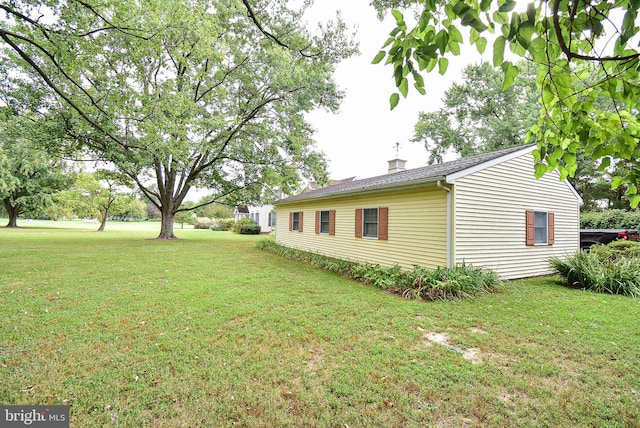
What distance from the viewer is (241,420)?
2168 mm

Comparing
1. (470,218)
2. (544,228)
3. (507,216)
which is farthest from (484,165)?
(544,228)

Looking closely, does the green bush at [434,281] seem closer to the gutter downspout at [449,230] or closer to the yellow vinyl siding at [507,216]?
the gutter downspout at [449,230]

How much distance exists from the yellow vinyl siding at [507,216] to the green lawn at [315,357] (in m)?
1.68

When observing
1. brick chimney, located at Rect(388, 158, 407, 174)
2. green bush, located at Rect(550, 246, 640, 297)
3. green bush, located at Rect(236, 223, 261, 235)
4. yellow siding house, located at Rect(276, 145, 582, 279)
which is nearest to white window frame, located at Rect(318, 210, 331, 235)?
yellow siding house, located at Rect(276, 145, 582, 279)

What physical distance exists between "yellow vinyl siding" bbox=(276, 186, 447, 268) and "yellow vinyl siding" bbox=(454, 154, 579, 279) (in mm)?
504

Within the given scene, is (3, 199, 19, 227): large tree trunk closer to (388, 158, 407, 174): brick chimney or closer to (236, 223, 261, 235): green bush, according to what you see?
(236, 223, 261, 235): green bush

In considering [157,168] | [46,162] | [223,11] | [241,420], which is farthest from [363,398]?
[46,162]

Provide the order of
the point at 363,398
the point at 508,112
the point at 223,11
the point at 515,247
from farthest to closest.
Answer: the point at 508,112 → the point at 223,11 → the point at 515,247 → the point at 363,398

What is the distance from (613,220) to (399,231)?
13.8 m

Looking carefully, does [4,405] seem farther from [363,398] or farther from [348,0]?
[348,0]

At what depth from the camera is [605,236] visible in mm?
11164

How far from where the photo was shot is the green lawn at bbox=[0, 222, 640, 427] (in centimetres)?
230

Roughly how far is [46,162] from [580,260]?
3741cm

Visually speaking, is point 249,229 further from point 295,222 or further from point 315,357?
point 315,357
